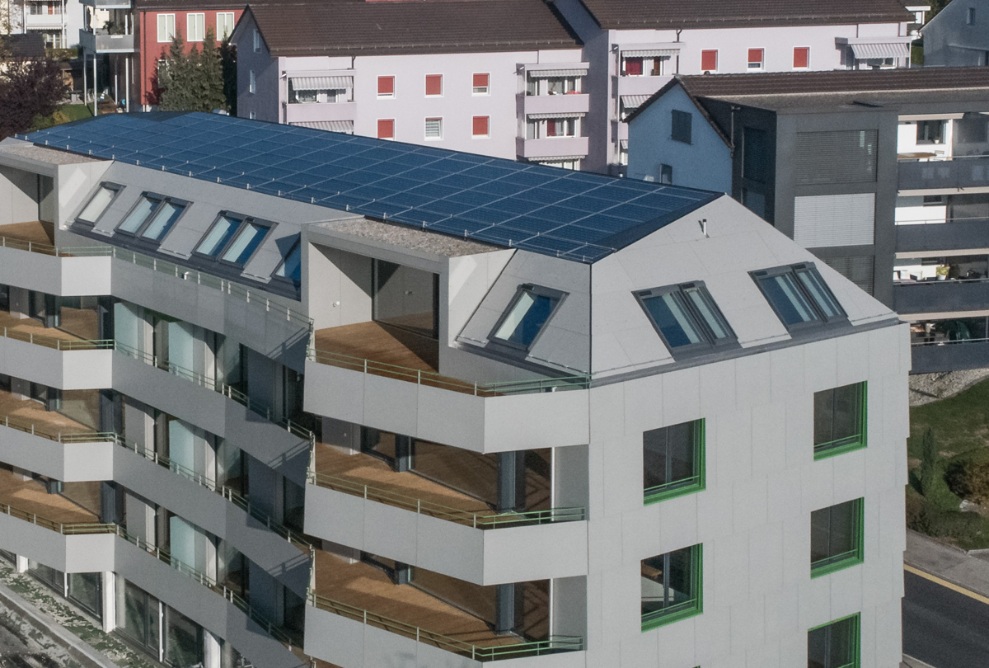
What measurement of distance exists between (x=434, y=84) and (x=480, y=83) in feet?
7.70

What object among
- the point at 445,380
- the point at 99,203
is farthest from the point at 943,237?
the point at 445,380

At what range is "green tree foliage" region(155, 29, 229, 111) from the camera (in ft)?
328

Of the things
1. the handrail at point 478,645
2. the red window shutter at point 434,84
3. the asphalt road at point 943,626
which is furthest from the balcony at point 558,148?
the handrail at point 478,645

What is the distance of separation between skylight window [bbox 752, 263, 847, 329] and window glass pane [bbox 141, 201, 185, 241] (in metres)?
15.9

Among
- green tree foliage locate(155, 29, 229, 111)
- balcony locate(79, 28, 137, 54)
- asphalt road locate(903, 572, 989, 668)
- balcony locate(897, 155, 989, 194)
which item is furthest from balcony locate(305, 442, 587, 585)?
balcony locate(79, 28, 137, 54)

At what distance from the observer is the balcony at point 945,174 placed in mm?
59781

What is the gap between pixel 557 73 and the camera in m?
92.8

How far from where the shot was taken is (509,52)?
9275cm

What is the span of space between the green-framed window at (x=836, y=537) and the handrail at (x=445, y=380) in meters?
7.07

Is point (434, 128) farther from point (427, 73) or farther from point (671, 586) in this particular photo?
point (671, 586)

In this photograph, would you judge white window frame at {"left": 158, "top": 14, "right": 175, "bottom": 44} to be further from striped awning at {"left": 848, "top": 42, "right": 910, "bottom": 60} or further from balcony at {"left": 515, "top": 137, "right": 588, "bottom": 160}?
striped awning at {"left": 848, "top": 42, "right": 910, "bottom": 60}

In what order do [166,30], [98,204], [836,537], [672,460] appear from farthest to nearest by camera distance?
[166,30], [98,204], [836,537], [672,460]

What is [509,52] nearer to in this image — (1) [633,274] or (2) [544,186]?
(2) [544,186]

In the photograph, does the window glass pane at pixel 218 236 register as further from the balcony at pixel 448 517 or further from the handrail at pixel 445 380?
the balcony at pixel 448 517
